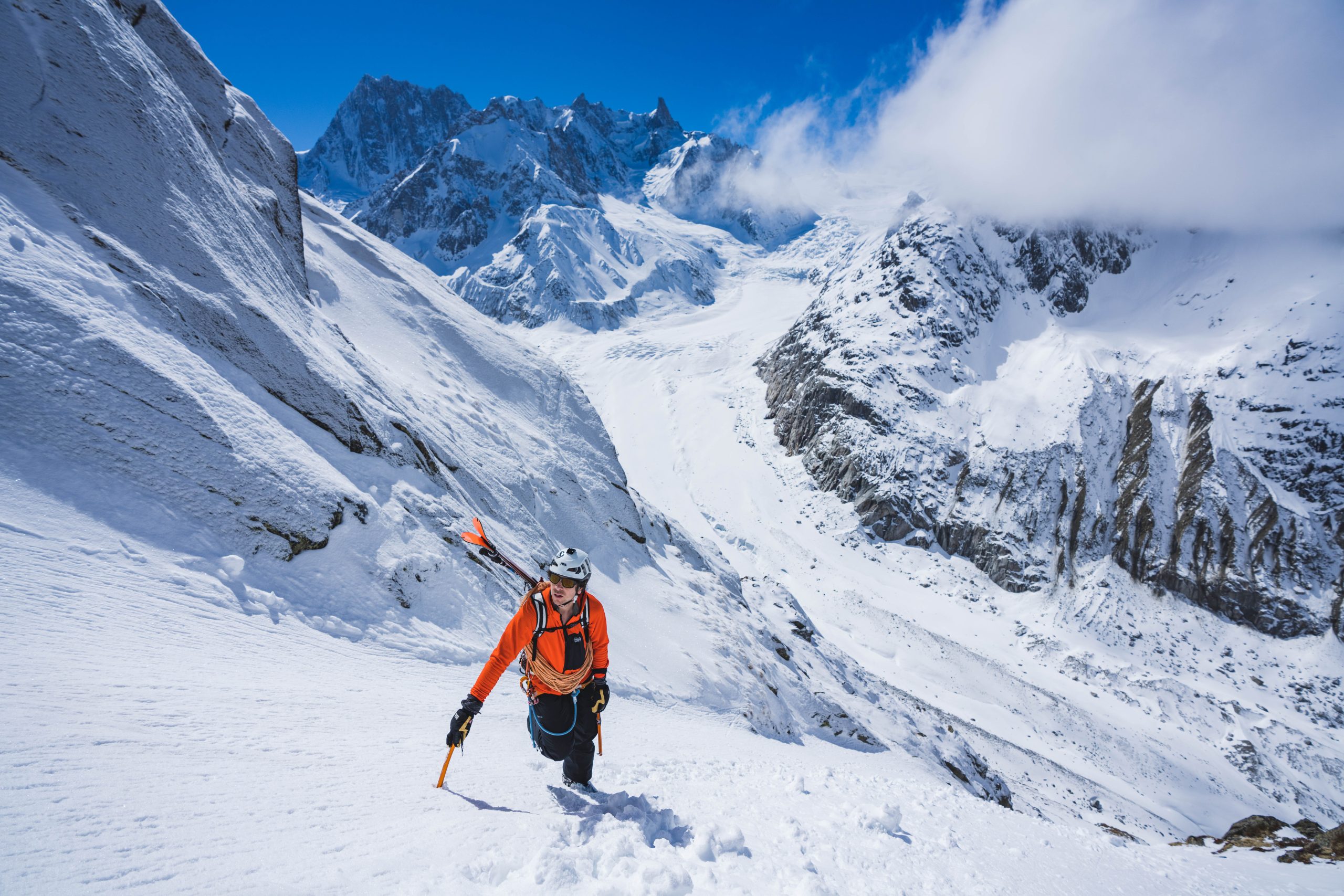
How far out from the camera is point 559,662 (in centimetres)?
521

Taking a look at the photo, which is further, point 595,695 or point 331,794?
point 595,695

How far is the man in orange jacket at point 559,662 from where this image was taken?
16.4 feet

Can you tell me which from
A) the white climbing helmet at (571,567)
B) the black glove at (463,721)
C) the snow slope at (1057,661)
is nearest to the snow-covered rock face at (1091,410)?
the snow slope at (1057,661)

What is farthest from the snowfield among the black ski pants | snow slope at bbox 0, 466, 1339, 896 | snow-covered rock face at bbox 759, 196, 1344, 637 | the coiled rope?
snow-covered rock face at bbox 759, 196, 1344, 637

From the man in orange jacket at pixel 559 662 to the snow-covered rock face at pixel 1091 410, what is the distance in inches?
2451

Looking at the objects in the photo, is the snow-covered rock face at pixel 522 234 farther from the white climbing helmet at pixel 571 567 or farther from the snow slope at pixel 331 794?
the white climbing helmet at pixel 571 567

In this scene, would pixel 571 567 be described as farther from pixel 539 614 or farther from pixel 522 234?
pixel 522 234

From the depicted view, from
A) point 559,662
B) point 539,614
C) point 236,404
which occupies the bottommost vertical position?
point 559,662

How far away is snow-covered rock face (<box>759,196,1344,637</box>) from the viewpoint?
5400 cm

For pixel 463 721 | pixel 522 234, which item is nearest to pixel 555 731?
pixel 463 721

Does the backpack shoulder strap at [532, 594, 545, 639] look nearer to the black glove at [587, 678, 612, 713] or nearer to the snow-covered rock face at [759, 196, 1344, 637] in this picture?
the black glove at [587, 678, 612, 713]

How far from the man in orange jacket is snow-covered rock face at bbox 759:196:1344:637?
204ft

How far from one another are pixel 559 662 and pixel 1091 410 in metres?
75.6

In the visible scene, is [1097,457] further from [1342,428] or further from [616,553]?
[616,553]
